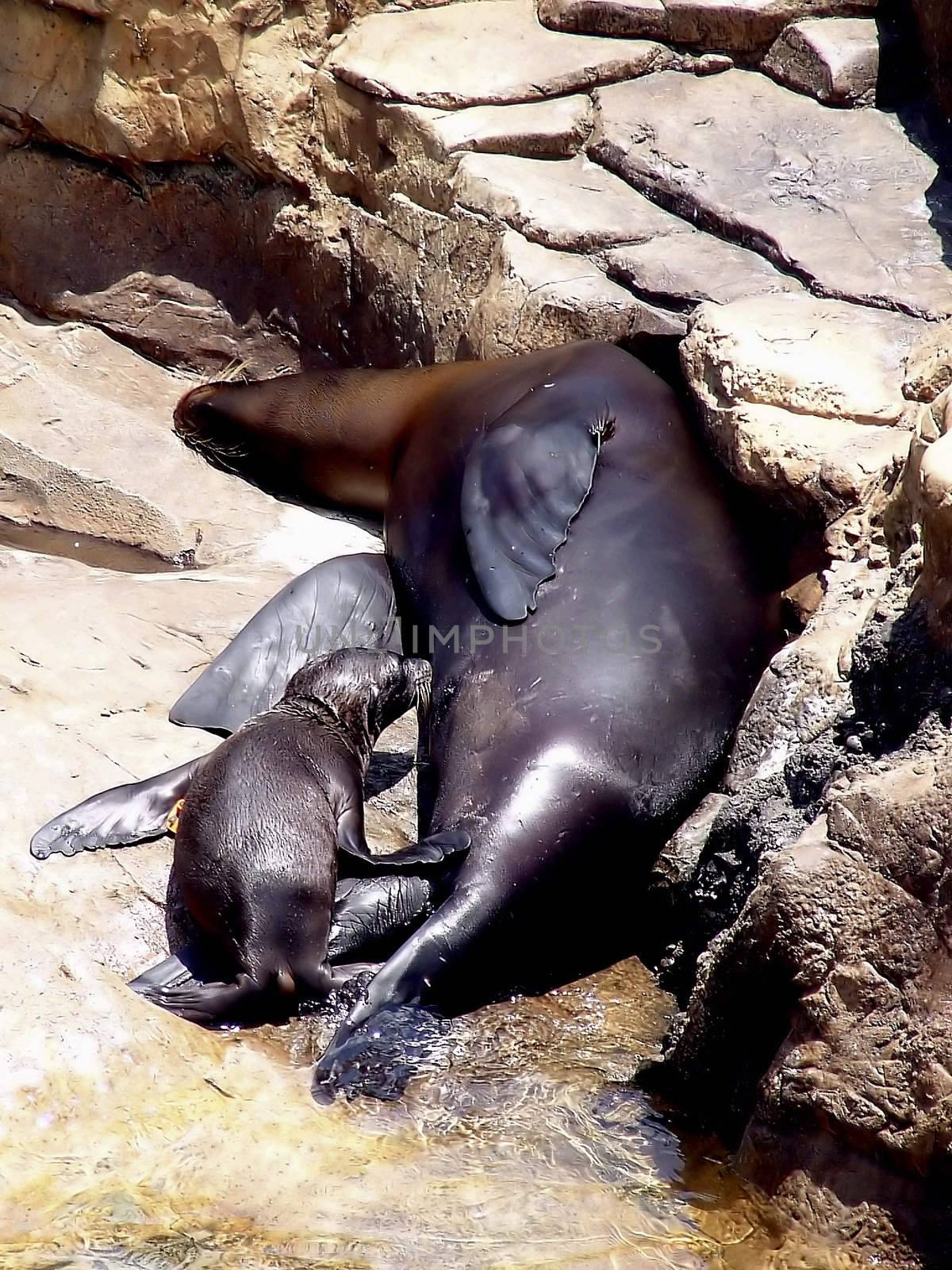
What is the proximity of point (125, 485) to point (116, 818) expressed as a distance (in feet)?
7.45

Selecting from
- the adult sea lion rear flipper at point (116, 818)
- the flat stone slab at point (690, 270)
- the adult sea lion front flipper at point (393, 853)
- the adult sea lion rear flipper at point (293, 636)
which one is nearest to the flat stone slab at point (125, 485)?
the adult sea lion rear flipper at point (293, 636)

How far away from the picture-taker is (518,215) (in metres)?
5.27

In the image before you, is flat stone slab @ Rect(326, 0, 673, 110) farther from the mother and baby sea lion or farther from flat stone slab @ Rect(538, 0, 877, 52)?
the mother and baby sea lion

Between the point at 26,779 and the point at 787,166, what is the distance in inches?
131

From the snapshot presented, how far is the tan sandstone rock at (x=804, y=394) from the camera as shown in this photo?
4004 mm

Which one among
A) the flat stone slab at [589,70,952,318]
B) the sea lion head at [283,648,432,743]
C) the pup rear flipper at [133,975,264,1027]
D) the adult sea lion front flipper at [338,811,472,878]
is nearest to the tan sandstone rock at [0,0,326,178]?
the flat stone slab at [589,70,952,318]

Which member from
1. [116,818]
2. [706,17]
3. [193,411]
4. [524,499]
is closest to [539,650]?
[524,499]

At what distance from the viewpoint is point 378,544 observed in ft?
18.3

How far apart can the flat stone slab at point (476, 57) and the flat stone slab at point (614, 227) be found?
0.40 metres

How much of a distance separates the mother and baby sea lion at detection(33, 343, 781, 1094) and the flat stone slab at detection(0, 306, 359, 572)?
738 millimetres

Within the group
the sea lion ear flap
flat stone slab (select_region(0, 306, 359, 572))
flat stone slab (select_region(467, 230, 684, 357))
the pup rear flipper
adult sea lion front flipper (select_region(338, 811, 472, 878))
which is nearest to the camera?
the pup rear flipper

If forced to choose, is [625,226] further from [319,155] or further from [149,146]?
[149,146]

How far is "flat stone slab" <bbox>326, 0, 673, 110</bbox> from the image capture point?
5789 millimetres

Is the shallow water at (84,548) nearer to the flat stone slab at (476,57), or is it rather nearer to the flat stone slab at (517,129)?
the flat stone slab at (517,129)
